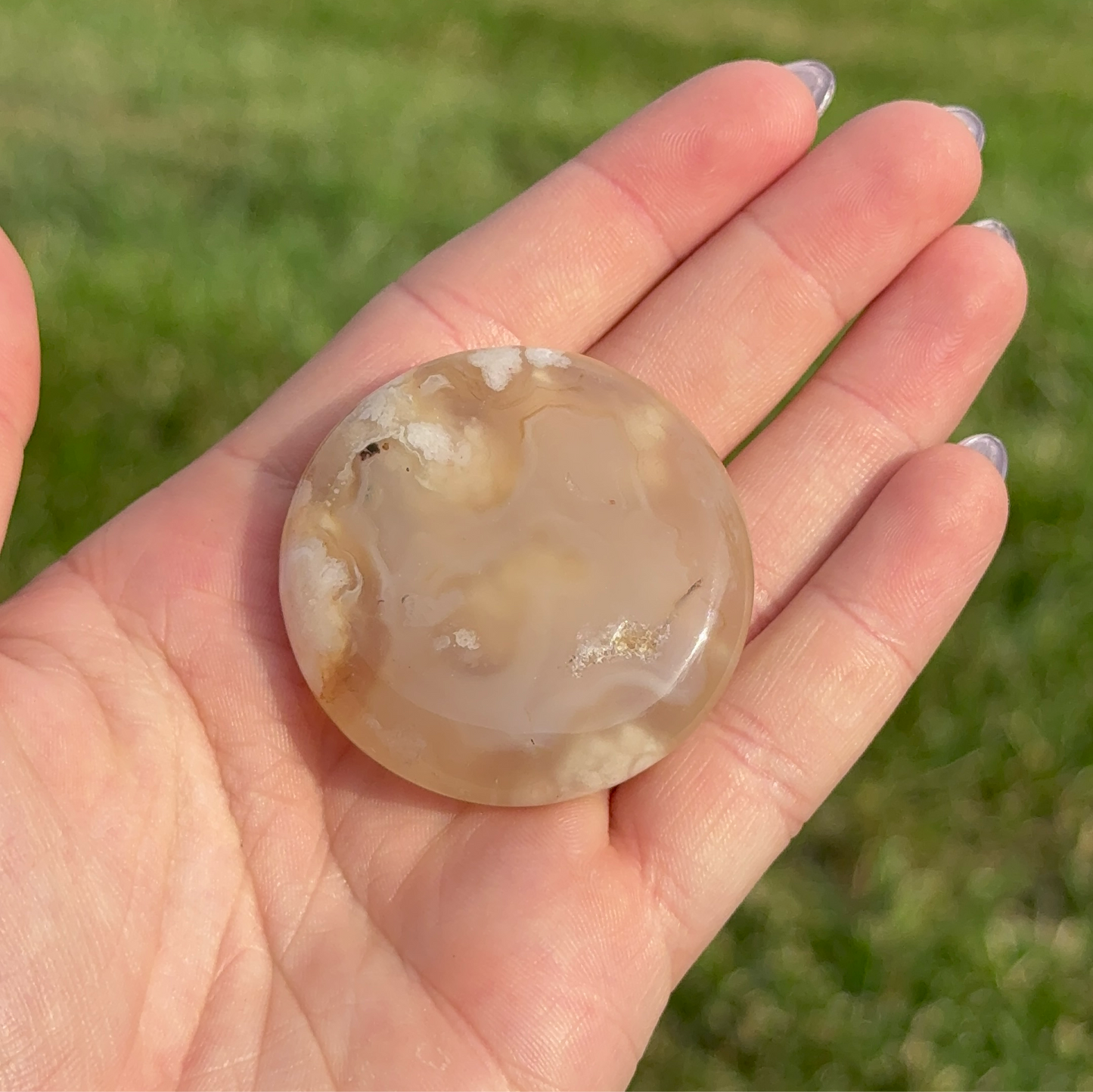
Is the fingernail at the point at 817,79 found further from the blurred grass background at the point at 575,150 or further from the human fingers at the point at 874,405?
the blurred grass background at the point at 575,150

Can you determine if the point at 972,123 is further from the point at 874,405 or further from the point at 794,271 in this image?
the point at 874,405

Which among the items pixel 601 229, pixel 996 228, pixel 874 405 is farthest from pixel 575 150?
pixel 874 405

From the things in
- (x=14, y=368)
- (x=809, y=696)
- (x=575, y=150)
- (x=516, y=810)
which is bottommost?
(x=516, y=810)

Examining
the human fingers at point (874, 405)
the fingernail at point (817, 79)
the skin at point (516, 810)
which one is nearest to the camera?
the skin at point (516, 810)

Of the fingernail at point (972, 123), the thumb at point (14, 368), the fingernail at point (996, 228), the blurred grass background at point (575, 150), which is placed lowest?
the blurred grass background at point (575, 150)

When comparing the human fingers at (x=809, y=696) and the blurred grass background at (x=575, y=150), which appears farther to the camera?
the blurred grass background at (x=575, y=150)

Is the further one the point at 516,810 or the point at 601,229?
the point at 601,229

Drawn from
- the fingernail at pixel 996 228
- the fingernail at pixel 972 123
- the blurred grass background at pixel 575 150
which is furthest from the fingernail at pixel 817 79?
the blurred grass background at pixel 575 150
